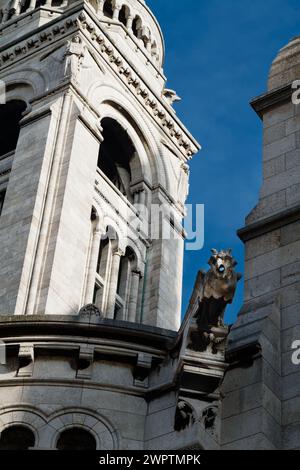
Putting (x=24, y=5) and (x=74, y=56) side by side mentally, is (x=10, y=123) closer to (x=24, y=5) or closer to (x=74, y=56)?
(x=74, y=56)

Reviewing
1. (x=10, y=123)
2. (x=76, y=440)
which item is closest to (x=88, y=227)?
(x=10, y=123)

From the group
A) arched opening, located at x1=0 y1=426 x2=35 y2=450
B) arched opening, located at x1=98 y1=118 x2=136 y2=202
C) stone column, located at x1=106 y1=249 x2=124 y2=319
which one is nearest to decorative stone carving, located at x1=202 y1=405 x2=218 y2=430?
arched opening, located at x1=0 y1=426 x2=35 y2=450

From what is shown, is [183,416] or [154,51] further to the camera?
[154,51]

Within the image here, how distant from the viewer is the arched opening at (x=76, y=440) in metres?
22.1

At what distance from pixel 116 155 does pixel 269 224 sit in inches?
1365

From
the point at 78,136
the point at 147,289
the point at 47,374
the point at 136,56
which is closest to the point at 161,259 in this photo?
→ the point at 147,289

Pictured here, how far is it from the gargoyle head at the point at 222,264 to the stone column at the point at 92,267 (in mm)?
25874

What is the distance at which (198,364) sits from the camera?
21.5 meters

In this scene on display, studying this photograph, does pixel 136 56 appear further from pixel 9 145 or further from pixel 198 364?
pixel 198 364

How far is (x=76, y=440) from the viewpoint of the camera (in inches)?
876

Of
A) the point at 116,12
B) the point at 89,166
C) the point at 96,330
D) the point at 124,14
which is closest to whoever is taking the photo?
the point at 96,330

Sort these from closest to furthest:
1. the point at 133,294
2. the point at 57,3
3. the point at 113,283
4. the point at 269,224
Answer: the point at 269,224
the point at 113,283
the point at 133,294
the point at 57,3

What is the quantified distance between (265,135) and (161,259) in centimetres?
2822

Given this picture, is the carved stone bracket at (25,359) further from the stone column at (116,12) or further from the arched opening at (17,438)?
the stone column at (116,12)
